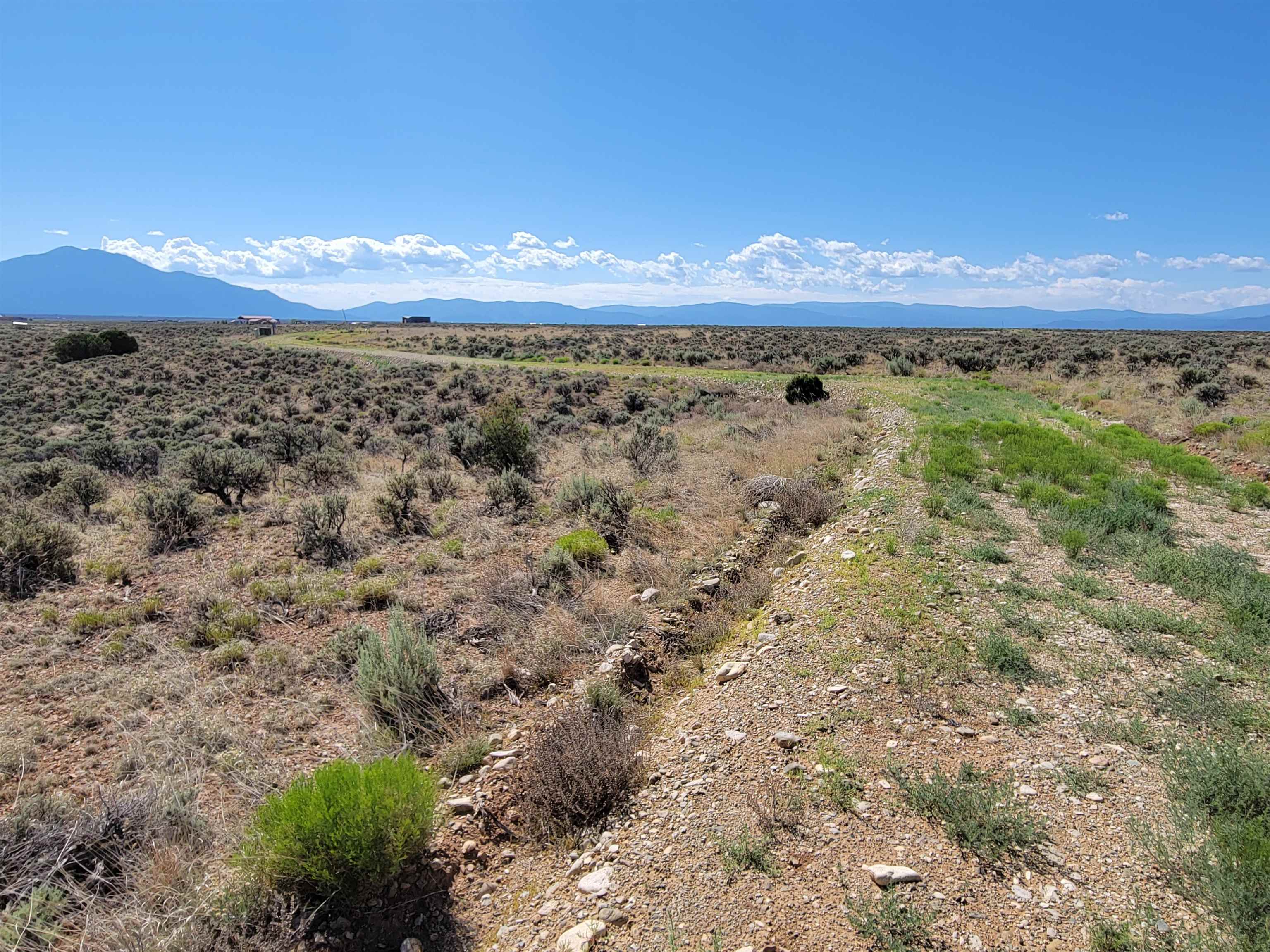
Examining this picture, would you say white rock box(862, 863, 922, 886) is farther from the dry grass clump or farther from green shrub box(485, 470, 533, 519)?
green shrub box(485, 470, 533, 519)

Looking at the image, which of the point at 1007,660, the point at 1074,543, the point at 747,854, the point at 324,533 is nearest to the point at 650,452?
the point at 324,533

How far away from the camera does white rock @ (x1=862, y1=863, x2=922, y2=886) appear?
3.09 m

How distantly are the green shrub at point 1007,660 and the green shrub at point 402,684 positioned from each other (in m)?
4.67

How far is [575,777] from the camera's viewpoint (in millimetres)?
4082

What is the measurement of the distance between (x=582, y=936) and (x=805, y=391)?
68.7ft

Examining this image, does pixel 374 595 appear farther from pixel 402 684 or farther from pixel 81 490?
pixel 81 490

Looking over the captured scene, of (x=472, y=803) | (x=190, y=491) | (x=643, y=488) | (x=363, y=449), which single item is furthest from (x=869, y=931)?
(x=363, y=449)

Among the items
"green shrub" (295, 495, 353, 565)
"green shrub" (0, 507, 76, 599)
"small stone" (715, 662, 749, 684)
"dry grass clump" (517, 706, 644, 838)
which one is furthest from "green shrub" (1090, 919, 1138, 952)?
"green shrub" (0, 507, 76, 599)

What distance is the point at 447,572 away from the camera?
8.16 meters

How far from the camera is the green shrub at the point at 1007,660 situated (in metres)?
4.91

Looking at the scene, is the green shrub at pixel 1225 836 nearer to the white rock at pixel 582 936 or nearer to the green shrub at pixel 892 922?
the green shrub at pixel 892 922

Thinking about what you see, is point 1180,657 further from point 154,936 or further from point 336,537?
point 336,537

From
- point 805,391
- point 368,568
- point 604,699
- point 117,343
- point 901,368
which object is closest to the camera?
point 604,699

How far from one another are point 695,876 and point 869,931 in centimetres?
Answer: 92
